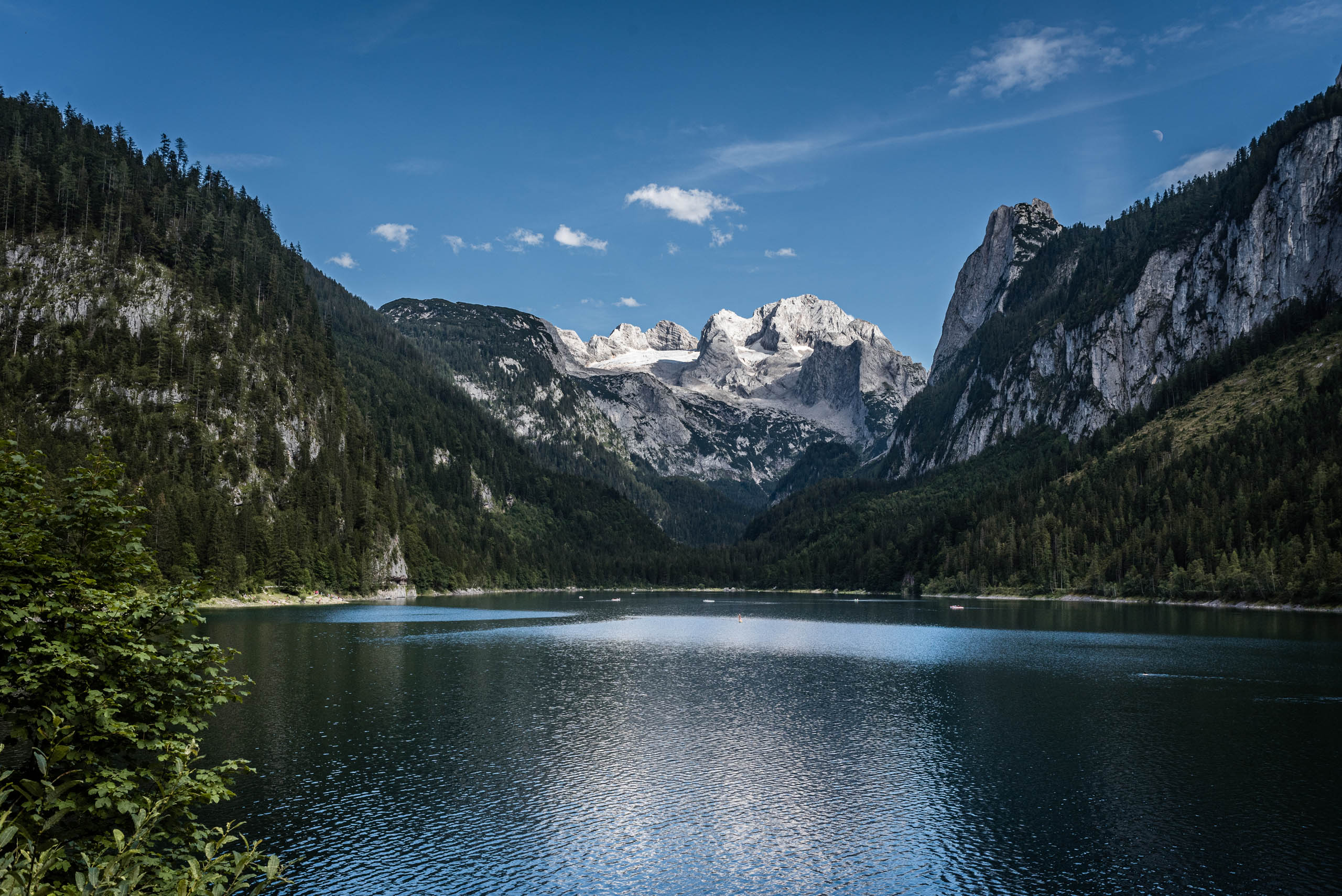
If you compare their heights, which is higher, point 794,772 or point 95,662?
point 95,662

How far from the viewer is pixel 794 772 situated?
51344 millimetres

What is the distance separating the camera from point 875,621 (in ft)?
559

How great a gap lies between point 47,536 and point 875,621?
158300 millimetres

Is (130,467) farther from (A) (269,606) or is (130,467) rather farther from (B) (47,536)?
(B) (47,536)

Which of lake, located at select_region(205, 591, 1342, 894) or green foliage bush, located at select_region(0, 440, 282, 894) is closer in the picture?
green foliage bush, located at select_region(0, 440, 282, 894)

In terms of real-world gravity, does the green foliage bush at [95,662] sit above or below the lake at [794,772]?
above

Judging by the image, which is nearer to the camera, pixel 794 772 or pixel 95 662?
pixel 95 662

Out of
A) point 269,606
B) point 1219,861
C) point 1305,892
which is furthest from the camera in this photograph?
point 269,606

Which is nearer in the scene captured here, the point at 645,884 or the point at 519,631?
the point at 645,884

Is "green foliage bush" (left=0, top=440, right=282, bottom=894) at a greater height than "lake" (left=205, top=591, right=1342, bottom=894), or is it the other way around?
"green foliage bush" (left=0, top=440, right=282, bottom=894)

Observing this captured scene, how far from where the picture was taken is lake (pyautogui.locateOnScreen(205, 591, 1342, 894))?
36.0 meters

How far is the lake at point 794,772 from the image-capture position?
36000mm

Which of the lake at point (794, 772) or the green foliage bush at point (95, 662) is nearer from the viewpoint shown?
the green foliage bush at point (95, 662)

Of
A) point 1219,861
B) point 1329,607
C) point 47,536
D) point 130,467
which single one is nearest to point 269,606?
point 130,467
